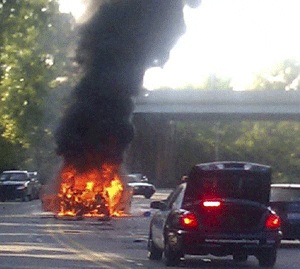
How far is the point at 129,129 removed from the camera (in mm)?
41062

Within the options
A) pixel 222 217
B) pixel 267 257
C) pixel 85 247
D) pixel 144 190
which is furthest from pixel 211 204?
pixel 144 190

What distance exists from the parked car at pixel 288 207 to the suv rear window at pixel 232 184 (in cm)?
→ 562

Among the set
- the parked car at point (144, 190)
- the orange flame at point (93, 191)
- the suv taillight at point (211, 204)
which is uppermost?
the suv taillight at point (211, 204)

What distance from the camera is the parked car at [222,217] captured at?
19.0 meters

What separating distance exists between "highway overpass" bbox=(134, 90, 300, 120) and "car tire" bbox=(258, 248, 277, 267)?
52911 millimetres

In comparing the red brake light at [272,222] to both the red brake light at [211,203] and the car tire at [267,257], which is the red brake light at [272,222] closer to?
the car tire at [267,257]

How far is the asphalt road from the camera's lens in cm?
1989

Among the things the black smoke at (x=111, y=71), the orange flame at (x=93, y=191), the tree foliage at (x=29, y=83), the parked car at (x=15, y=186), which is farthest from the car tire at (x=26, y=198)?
the orange flame at (x=93, y=191)

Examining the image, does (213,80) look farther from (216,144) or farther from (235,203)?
(235,203)

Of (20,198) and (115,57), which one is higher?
(115,57)

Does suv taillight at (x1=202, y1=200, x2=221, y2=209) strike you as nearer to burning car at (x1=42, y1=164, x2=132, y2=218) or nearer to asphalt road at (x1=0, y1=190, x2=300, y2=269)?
asphalt road at (x1=0, y1=190, x2=300, y2=269)

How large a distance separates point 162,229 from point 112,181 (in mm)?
20361

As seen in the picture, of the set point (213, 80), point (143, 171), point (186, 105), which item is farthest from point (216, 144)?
point (186, 105)

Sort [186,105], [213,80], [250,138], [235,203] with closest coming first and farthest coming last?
1. [235,203]
2. [186,105]
3. [250,138]
4. [213,80]
